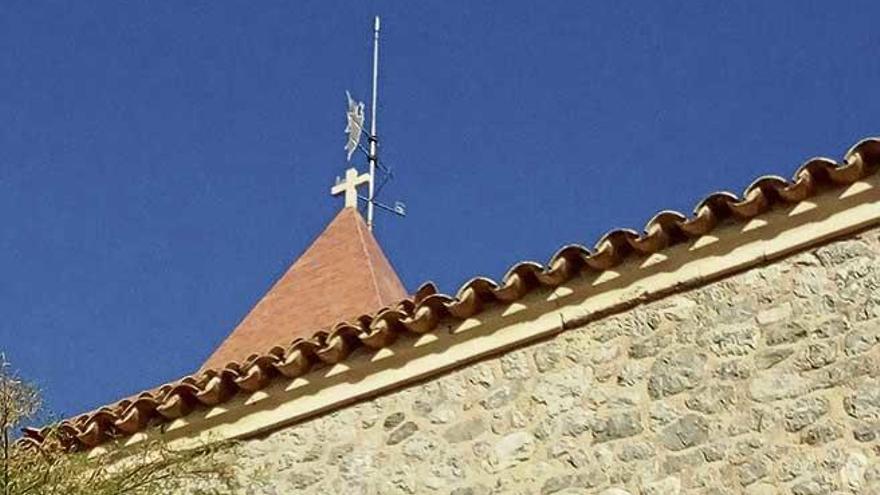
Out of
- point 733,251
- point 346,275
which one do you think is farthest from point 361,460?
point 346,275

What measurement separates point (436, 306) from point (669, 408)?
1138 mm

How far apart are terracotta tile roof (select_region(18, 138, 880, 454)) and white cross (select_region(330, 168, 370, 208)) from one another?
395cm

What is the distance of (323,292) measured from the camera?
10.8m

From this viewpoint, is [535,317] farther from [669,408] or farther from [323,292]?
[323,292]

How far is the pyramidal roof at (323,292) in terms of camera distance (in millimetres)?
10391

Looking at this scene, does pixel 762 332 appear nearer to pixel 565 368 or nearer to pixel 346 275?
pixel 565 368

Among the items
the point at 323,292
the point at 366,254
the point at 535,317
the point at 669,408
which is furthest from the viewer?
the point at 366,254

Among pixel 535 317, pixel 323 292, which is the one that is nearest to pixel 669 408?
pixel 535 317

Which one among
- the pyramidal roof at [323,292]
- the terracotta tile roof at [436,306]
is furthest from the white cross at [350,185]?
the terracotta tile roof at [436,306]

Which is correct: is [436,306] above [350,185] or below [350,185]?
below

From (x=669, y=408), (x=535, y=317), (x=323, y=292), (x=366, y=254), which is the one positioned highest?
(x=366, y=254)

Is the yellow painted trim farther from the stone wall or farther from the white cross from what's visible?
the white cross

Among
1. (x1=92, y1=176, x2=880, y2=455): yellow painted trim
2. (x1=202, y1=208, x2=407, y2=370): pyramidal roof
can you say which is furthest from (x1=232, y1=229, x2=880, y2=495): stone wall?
(x1=202, y1=208, x2=407, y2=370): pyramidal roof

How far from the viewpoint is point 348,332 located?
7.70 meters
